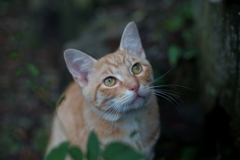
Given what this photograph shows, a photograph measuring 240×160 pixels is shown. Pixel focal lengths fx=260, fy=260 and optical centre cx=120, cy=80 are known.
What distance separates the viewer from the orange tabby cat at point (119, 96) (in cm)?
240

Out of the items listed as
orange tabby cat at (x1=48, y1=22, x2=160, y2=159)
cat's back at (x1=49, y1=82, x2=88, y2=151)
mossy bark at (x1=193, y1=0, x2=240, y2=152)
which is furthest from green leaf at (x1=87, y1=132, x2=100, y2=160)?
mossy bark at (x1=193, y1=0, x2=240, y2=152)

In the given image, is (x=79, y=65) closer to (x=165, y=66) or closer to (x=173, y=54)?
(x=173, y=54)

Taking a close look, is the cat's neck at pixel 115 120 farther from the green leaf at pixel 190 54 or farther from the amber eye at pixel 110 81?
the green leaf at pixel 190 54

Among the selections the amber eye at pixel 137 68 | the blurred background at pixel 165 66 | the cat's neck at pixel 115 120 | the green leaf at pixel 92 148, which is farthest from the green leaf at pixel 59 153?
the amber eye at pixel 137 68

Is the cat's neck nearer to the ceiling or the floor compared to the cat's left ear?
nearer to the floor

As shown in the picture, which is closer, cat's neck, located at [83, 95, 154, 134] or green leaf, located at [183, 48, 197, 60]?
cat's neck, located at [83, 95, 154, 134]

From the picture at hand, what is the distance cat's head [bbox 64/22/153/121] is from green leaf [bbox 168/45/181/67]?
1310mm

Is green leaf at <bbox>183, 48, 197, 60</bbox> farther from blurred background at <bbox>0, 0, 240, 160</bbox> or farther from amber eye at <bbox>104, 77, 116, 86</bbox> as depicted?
amber eye at <bbox>104, 77, 116, 86</bbox>

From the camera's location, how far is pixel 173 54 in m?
4.03

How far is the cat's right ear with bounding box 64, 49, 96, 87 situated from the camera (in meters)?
2.50

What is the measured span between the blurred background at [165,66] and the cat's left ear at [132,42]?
91 cm

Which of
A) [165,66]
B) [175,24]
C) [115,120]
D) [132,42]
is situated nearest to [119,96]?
[115,120]

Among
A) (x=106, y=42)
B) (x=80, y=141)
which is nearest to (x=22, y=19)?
(x=106, y=42)

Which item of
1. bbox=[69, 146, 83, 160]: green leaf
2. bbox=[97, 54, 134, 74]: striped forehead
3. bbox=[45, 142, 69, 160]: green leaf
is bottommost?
bbox=[97, 54, 134, 74]: striped forehead
